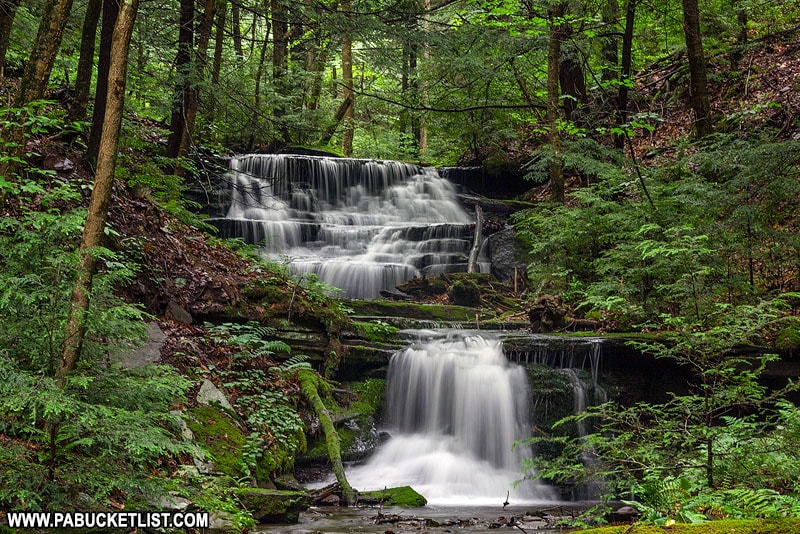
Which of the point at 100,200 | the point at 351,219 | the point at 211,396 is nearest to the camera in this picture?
the point at 100,200

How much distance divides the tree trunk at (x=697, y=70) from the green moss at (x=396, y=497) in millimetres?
9294

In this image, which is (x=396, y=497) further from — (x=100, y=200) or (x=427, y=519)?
(x=100, y=200)

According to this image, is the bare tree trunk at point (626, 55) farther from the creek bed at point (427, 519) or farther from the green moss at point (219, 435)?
the green moss at point (219, 435)

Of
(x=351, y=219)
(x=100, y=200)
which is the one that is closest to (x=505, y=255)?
(x=351, y=219)

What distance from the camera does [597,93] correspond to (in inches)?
630

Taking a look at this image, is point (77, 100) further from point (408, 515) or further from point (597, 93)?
point (597, 93)

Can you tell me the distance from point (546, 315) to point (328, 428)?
4.75m

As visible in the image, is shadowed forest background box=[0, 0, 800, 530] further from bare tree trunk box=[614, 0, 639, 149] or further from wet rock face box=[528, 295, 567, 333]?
bare tree trunk box=[614, 0, 639, 149]

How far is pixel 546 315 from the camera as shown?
10297 millimetres

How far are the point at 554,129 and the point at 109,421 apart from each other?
11476 millimetres

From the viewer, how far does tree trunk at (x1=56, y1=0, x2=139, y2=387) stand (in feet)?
10.6

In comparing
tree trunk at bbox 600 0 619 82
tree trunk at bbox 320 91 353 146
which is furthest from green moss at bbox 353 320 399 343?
tree trunk at bbox 320 91 353 146

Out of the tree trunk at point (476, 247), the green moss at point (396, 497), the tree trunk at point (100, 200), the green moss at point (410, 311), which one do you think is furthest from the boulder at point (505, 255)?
the tree trunk at point (100, 200)

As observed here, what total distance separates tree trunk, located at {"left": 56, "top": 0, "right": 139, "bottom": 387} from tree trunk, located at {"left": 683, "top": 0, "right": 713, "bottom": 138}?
36.4 ft
